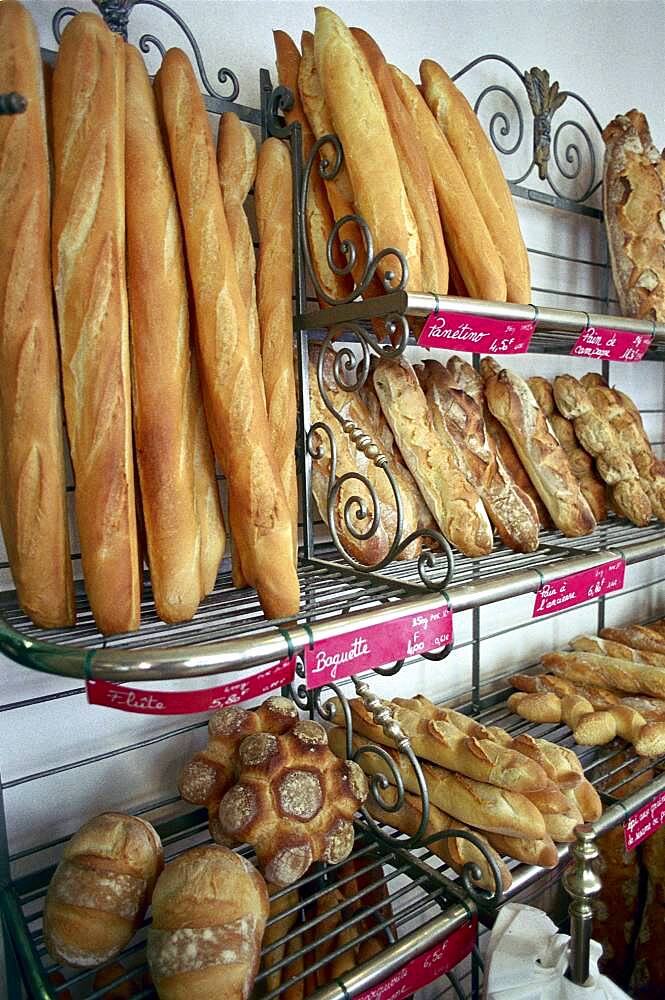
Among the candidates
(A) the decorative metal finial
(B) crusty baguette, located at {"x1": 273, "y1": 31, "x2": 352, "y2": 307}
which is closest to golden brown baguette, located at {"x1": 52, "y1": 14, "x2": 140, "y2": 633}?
(B) crusty baguette, located at {"x1": 273, "y1": 31, "x2": 352, "y2": 307}

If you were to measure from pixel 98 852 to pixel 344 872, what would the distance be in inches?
16.6

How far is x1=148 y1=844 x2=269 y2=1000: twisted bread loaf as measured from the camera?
79 cm

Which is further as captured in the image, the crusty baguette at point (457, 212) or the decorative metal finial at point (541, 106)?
the decorative metal finial at point (541, 106)

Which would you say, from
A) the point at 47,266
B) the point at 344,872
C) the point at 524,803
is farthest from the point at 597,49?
the point at 344,872

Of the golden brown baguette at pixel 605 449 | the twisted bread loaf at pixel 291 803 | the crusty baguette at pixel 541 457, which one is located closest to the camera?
the twisted bread loaf at pixel 291 803

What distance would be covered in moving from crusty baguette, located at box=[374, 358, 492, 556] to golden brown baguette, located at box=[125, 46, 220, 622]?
0.42 m

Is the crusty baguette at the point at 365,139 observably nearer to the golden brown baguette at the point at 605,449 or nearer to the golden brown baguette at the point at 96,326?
the golden brown baguette at the point at 96,326

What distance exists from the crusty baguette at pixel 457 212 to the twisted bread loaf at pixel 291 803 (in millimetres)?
763

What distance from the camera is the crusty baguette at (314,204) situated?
1.08m

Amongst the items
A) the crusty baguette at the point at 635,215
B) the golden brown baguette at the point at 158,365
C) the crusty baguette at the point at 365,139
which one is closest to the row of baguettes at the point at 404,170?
the crusty baguette at the point at 365,139

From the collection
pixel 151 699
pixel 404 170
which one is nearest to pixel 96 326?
pixel 151 699

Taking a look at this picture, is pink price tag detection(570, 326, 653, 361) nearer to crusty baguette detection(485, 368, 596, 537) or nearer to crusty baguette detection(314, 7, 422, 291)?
crusty baguette detection(485, 368, 596, 537)

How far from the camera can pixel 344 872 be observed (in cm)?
112

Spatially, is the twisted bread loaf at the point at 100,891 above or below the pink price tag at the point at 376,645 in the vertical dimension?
below
